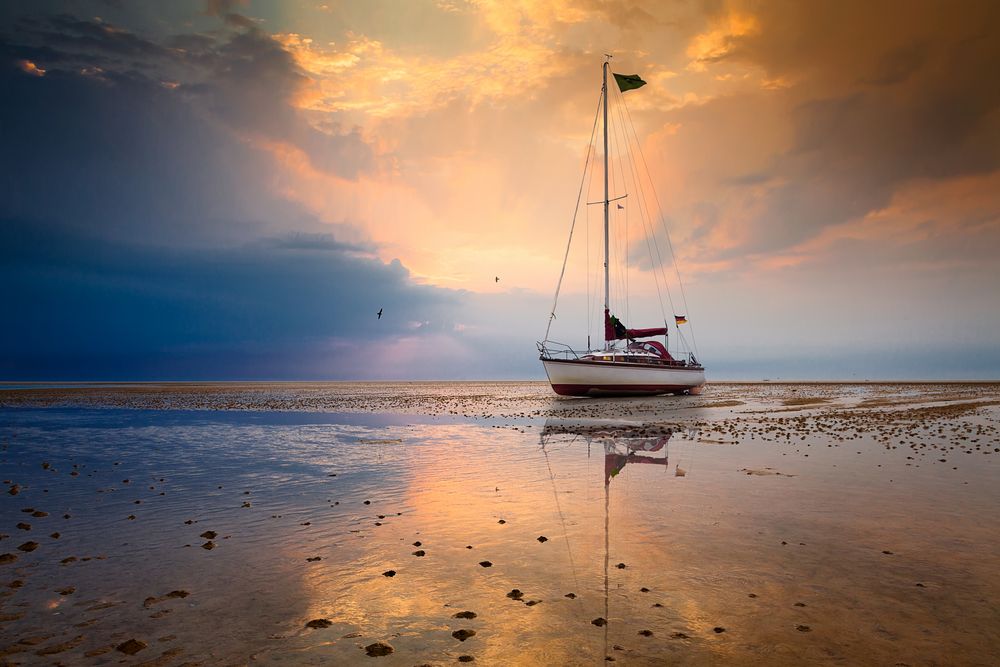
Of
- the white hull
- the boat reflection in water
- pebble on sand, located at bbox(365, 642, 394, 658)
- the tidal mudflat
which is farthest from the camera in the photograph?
the white hull

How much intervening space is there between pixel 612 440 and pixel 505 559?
14336mm

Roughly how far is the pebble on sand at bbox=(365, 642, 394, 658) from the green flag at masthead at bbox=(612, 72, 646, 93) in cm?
5701

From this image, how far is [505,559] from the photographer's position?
7.65m

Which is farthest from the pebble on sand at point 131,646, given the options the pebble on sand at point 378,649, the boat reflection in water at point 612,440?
the boat reflection in water at point 612,440

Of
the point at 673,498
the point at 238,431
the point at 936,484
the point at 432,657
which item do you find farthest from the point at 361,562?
the point at 238,431

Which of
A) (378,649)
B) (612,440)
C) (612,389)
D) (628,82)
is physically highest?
(628,82)

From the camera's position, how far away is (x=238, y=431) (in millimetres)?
25812

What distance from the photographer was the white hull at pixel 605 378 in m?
48.8

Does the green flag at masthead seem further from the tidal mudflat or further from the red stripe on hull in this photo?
the tidal mudflat

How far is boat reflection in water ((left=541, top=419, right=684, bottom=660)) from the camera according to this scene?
1402cm

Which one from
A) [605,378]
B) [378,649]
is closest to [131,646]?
[378,649]

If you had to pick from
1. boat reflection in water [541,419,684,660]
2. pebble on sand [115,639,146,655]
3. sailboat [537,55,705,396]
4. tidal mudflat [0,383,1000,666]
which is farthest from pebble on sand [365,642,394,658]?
sailboat [537,55,705,396]

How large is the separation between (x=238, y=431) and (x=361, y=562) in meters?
21.4

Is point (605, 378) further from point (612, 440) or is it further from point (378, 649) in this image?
point (378, 649)
